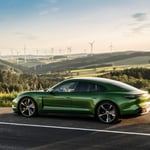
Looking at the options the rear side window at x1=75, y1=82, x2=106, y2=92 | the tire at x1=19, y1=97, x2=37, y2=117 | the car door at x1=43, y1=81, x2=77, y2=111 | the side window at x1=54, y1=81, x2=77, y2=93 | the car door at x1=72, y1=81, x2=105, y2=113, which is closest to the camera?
the car door at x1=72, y1=81, x2=105, y2=113

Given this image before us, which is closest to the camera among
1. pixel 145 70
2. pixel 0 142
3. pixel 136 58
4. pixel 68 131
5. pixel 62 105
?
pixel 0 142

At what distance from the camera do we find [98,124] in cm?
1111

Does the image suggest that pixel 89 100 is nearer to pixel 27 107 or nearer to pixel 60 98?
pixel 60 98

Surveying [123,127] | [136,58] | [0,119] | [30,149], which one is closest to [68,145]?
[30,149]

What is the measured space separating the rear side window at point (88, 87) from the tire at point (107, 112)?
506mm

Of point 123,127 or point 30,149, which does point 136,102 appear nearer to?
point 123,127

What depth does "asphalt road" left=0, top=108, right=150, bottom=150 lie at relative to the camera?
8430 mm

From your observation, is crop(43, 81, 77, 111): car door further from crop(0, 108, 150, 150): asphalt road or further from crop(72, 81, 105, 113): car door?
crop(0, 108, 150, 150): asphalt road

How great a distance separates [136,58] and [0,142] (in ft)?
614

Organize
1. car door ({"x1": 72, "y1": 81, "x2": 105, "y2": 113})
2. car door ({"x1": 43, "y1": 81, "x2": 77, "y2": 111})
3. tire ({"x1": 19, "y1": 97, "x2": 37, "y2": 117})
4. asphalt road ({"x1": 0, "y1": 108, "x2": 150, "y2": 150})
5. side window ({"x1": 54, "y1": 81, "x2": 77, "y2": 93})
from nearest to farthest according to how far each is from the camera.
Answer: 1. asphalt road ({"x1": 0, "y1": 108, "x2": 150, "y2": 150})
2. car door ({"x1": 72, "y1": 81, "x2": 105, "y2": 113})
3. car door ({"x1": 43, "y1": 81, "x2": 77, "y2": 111})
4. side window ({"x1": 54, "y1": 81, "x2": 77, "y2": 93})
5. tire ({"x1": 19, "y1": 97, "x2": 37, "y2": 117})

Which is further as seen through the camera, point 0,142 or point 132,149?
point 0,142

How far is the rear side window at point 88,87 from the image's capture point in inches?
461

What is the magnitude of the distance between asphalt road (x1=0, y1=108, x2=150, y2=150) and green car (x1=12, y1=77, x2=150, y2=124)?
29cm

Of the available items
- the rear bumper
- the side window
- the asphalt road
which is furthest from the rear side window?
the rear bumper
